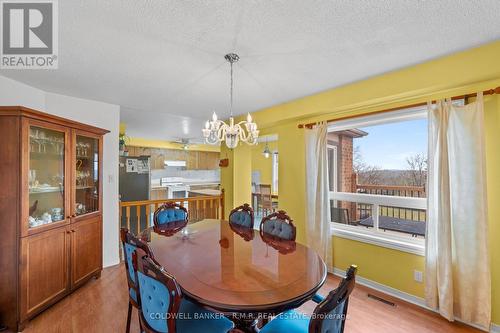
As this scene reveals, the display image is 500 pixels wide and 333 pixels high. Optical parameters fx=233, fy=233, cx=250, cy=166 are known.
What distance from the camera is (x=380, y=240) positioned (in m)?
2.67

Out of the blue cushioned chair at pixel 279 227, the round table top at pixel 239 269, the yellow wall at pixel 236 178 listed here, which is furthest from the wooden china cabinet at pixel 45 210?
the yellow wall at pixel 236 178

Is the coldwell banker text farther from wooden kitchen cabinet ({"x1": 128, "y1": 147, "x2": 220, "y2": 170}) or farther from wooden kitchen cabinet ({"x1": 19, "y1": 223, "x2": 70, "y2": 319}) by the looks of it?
wooden kitchen cabinet ({"x1": 128, "y1": 147, "x2": 220, "y2": 170})

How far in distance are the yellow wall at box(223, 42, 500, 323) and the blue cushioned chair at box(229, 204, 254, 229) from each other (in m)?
1.01

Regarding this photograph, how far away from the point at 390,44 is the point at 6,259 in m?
3.72

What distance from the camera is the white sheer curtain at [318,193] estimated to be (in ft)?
10.3

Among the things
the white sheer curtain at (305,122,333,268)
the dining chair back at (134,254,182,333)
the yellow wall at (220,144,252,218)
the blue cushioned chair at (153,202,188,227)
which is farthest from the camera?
the yellow wall at (220,144,252,218)

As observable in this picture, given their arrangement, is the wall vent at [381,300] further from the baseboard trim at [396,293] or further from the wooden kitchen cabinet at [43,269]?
the wooden kitchen cabinet at [43,269]

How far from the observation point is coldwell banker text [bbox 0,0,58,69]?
1.50 metres

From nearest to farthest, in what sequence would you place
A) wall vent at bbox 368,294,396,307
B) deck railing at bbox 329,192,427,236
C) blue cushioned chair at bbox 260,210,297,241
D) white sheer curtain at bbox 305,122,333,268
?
blue cushioned chair at bbox 260,210,297,241
wall vent at bbox 368,294,396,307
deck railing at bbox 329,192,427,236
white sheer curtain at bbox 305,122,333,268

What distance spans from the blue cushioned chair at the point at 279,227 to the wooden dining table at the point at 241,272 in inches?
5.5

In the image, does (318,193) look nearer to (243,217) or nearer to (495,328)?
(243,217)

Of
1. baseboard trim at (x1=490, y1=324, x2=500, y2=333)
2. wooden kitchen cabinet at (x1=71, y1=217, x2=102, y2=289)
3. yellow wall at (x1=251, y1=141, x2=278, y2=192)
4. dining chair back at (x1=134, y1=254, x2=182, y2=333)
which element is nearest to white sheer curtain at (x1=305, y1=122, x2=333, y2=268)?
baseboard trim at (x1=490, y1=324, x2=500, y2=333)

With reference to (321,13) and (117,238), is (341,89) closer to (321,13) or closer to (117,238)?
(321,13)

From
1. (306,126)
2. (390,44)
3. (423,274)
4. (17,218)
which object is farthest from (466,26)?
(17,218)
